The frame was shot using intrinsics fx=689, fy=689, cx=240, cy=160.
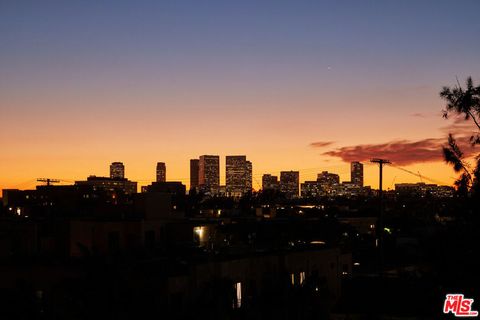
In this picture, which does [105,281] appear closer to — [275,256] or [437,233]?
[437,233]

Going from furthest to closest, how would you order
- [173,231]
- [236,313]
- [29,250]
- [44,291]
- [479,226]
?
[173,231] → [29,250] → [44,291] → [236,313] → [479,226]

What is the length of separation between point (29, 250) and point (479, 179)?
2714 cm

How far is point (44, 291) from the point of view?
28.9 m

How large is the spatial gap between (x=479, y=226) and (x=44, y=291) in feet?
63.8

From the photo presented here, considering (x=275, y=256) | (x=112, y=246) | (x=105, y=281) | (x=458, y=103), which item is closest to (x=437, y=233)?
(x=458, y=103)

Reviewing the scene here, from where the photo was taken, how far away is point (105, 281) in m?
21.4

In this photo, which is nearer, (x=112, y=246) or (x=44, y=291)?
(x=44, y=291)

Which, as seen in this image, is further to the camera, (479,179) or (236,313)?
(236,313)

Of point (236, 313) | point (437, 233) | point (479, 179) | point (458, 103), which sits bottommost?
point (236, 313)

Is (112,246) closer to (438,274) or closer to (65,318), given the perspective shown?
(65,318)

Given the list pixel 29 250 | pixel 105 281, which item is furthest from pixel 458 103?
pixel 29 250

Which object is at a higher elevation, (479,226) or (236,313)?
(479,226)

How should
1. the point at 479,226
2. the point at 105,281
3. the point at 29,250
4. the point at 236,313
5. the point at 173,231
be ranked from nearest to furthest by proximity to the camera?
the point at 479,226
the point at 105,281
the point at 236,313
the point at 29,250
the point at 173,231

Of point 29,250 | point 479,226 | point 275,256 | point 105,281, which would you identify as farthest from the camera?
point 29,250
